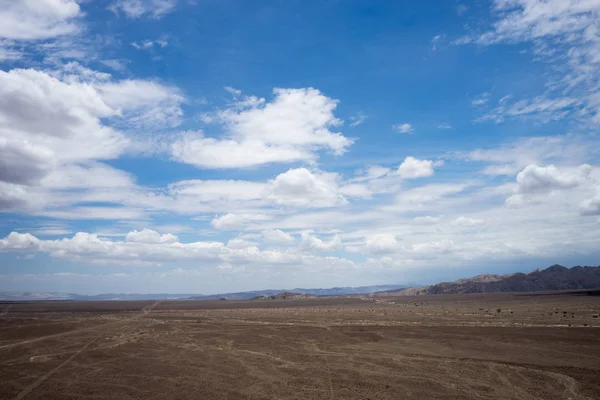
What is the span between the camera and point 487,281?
19212 centimetres

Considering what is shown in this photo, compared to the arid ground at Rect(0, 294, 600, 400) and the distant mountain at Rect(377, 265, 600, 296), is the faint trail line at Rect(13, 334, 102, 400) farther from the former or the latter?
the distant mountain at Rect(377, 265, 600, 296)

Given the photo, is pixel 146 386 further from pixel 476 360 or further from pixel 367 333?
pixel 367 333

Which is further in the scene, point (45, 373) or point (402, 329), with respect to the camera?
point (402, 329)

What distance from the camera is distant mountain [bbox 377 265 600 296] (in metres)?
166

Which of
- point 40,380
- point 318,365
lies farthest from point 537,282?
point 40,380

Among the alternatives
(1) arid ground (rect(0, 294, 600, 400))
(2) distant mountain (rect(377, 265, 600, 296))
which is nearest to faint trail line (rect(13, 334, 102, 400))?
(1) arid ground (rect(0, 294, 600, 400))

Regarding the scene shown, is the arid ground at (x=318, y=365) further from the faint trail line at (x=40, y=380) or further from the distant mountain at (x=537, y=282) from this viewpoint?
the distant mountain at (x=537, y=282)

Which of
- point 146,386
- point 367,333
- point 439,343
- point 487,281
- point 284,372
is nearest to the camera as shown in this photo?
point 146,386

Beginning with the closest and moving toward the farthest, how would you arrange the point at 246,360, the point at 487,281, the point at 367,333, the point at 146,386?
the point at 146,386 < the point at 246,360 < the point at 367,333 < the point at 487,281

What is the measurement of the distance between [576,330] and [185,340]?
39.4 m

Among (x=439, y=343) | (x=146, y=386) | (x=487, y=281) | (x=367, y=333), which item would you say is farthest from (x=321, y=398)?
(x=487, y=281)

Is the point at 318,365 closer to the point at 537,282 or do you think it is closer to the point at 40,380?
the point at 40,380

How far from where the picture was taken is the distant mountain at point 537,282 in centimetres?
16638

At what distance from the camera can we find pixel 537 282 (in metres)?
175
